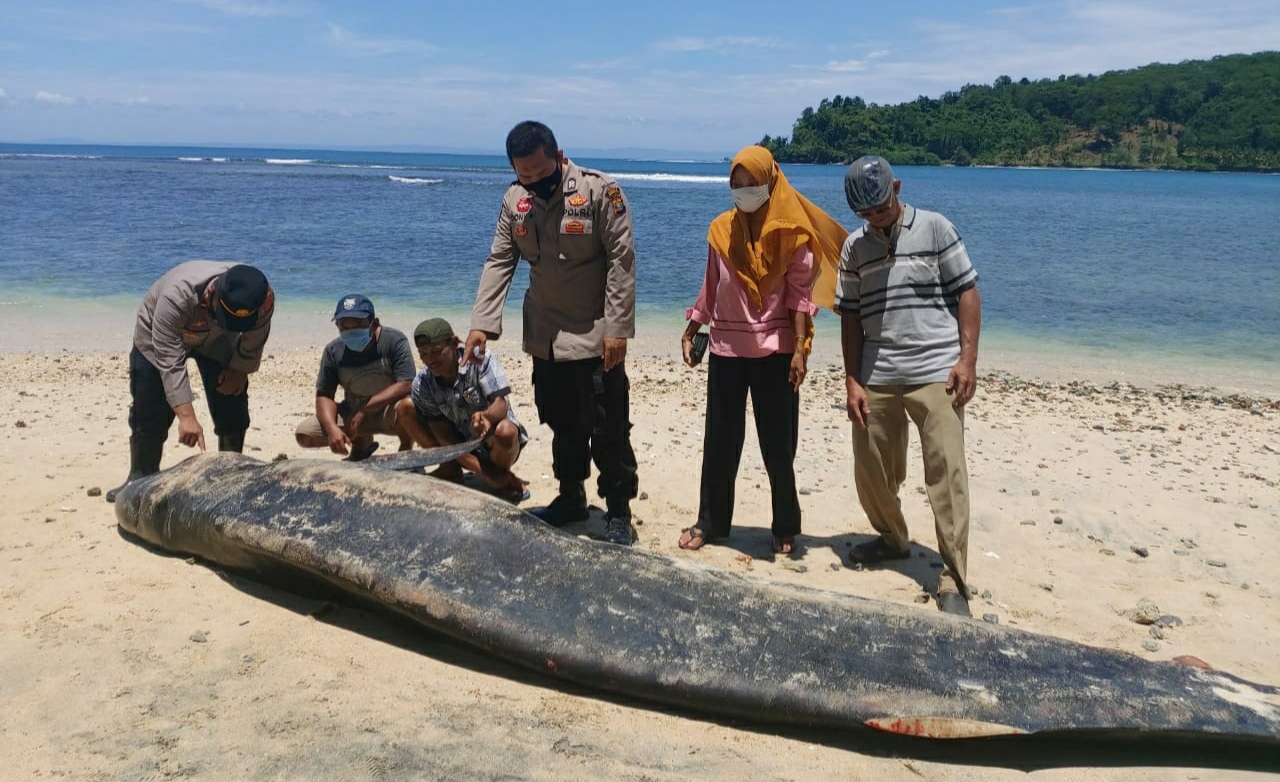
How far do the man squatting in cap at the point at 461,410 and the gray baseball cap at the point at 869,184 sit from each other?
2447mm

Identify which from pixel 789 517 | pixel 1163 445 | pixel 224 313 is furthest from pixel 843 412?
pixel 224 313

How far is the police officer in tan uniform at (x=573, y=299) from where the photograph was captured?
5.10m

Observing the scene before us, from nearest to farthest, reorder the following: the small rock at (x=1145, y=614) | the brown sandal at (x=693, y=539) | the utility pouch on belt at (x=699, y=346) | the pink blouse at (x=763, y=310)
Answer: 1. the small rock at (x=1145, y=614)
2. the pink blouse at (x=763, y=310)
3. the utility pouch on belt at (x=699, y=346)
4. the brown sandal at (x=693, y=539)

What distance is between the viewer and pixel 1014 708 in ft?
10.6

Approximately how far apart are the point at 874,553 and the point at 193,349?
422 cm

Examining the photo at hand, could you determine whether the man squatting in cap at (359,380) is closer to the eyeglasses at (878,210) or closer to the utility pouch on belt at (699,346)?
the utility pouch on belt at (699,346)

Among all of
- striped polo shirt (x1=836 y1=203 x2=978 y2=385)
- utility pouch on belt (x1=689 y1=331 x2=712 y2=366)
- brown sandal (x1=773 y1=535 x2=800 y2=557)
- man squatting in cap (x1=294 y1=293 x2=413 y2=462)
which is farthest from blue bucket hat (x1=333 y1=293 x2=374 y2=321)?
striped polo shirt (x1=836 y1=203 x2=978 y2=385)

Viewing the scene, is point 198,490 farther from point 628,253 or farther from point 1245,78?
point 1245,78

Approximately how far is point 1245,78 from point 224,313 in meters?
160

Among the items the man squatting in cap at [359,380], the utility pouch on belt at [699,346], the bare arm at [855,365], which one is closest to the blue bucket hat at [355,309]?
the man squatting in cap at [359,380]

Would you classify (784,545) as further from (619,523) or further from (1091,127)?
(1091,127)

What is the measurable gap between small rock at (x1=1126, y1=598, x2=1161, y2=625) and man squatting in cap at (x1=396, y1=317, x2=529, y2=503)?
3.51m

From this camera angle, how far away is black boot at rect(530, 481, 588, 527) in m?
5.71

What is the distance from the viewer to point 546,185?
509 centimetres
